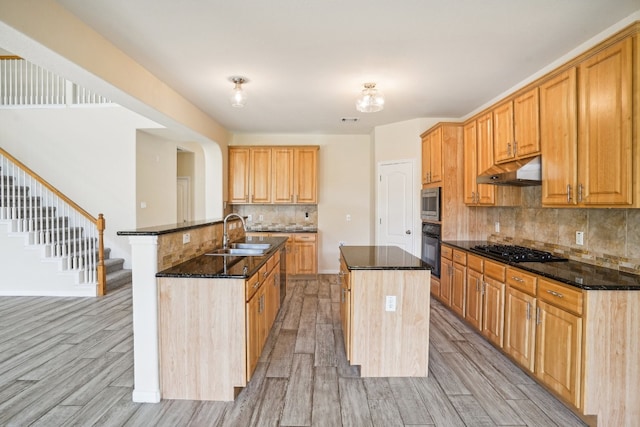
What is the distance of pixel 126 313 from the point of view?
151 inches

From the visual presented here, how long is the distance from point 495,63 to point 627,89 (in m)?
1.19

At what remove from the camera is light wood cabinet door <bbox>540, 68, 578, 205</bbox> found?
7.63 feet

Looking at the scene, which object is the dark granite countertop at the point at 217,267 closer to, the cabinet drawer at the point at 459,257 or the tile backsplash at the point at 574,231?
the cabinet drawer at the point at 459,257

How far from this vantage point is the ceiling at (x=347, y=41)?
2.08 meters

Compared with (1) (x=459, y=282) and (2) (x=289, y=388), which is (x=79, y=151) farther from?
(1) (x=459, y=282)

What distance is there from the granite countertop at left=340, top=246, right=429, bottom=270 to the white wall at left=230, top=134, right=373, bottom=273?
9.15 feet

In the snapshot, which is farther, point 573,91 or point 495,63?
point 495,63

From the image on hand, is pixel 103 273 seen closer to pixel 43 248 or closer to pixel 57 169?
pixel 43 248

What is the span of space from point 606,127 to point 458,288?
2.11 metres

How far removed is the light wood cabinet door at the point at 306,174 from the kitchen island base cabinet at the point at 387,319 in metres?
3.44

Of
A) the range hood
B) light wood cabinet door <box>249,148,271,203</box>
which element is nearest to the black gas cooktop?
the range hood

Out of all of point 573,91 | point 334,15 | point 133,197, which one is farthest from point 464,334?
point 133,197

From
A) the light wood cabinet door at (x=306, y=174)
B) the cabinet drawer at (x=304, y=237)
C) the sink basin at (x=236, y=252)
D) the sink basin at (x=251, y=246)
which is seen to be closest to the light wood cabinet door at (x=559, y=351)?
the sink basin at (x=236, y=252)

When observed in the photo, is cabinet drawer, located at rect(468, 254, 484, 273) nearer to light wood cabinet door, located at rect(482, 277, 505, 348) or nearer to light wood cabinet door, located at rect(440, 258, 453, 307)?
light wood cabinet door, located at rect(482, 277, 505, 348)
